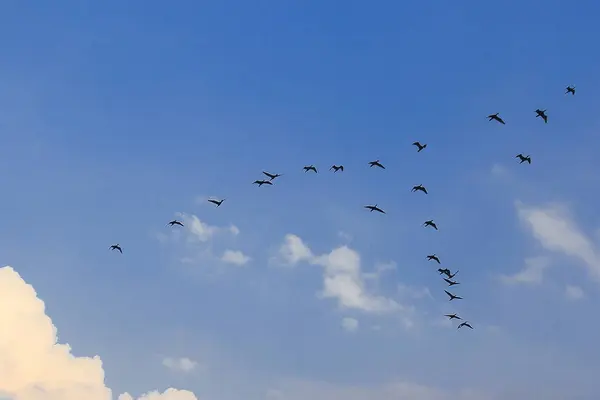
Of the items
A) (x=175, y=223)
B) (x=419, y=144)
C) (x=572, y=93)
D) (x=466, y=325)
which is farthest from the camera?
(x=466, y=325)

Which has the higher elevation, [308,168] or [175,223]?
[308,168]

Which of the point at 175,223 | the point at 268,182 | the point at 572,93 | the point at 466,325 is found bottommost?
the point at 466,325

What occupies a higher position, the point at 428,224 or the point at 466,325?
the point at 428,224

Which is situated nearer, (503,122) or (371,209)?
(503,122)

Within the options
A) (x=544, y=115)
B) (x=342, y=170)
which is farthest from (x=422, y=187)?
(x=544, y=115)

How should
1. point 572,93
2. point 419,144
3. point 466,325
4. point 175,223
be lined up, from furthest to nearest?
1. point 466,325
2. point 175,223
3. point 419,144
4. point 572,93

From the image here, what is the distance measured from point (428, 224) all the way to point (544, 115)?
32533 millimetres

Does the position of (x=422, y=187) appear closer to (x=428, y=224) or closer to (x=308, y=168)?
(x=428, y=224)

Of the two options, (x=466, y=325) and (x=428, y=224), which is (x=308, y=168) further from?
(x=466, y=325)

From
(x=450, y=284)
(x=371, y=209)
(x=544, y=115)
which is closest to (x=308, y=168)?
(x=371, y=209)

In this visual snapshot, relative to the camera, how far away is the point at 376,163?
137 metres

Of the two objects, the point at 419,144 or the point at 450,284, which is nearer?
the point at 419,144

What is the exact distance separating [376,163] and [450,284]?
30876mm

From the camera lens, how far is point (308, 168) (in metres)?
144
